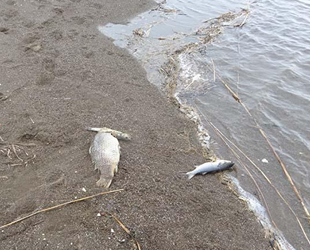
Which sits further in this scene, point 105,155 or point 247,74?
point 247,74

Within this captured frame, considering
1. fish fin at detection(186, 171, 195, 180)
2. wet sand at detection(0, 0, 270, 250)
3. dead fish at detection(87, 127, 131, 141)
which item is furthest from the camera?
dead fish at detection(87, 127, 131, 141)

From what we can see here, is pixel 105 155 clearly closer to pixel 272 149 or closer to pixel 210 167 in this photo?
pixel 210 167

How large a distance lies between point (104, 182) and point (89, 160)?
0.64 m

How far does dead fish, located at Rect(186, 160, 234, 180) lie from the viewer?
16.3 ft

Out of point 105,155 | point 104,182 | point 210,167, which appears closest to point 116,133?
point 105,155

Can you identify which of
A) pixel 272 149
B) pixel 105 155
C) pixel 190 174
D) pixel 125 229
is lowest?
pixel 272 149

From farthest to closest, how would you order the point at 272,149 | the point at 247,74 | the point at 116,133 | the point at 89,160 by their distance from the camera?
the point at 247,74 < the point at 272,149 < the point at 116,133 < the point at 89,160

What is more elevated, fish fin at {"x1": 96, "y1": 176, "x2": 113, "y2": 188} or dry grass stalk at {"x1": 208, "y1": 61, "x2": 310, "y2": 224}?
fish fin at {"x1": 96, "y1": 176, "x2": 113, "y2": 188}

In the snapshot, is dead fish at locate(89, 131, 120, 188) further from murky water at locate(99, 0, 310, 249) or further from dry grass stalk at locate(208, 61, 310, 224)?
dry grass stalk at locate(208, 61, 310, 224)

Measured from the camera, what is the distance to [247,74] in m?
8.34

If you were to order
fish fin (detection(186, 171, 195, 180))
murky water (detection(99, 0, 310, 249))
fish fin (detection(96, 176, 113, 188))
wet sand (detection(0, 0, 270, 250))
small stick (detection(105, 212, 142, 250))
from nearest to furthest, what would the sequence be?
small stick (detection(105, 212, 142, 250)), wet sand (detection(0, 0, 270, 250)), fish fin (detection(96, 176, 113, 188)), fish fin (detection(186, 171, 195, 180)), murky water (detection(99, 0, 310, 249))

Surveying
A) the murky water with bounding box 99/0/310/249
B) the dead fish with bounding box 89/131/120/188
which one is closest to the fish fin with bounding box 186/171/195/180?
the murky water with bounding box 99/0/310/249

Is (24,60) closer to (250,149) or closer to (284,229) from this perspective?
(250,149)

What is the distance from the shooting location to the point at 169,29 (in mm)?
10469
